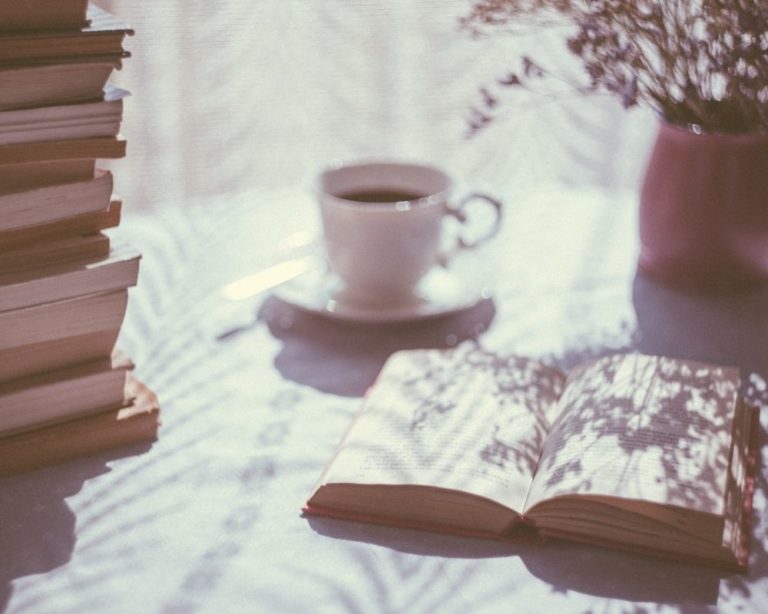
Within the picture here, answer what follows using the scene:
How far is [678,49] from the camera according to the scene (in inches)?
38.0

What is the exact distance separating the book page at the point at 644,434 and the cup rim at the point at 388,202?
0.27 meters

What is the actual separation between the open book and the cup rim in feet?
0.69

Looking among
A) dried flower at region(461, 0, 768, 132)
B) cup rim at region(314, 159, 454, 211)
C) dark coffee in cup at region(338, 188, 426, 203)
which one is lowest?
dark coffee in cup at region(338, 188, 426, 203)

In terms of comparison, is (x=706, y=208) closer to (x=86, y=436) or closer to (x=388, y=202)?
(x=388, y=202)

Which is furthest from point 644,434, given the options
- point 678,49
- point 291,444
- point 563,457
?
point 678,49

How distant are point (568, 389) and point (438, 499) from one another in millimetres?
207

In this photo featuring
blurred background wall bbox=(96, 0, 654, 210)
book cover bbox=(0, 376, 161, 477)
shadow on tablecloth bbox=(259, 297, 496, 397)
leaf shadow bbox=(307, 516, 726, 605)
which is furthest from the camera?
blurred background wall bbox=(96, 0, 654, 210)

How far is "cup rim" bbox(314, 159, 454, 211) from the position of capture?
3.45 feet

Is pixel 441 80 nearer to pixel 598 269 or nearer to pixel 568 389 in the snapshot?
pixel 598 269

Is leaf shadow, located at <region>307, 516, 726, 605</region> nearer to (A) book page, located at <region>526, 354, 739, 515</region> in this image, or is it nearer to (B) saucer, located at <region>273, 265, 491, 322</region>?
(A) book page, located at <region>526, 354, 739, 515</region>

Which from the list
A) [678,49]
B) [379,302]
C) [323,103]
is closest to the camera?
[678,49]

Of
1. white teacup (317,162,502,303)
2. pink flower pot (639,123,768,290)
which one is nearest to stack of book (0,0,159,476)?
white teacup (317,162,502,303)

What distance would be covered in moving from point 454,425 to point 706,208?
0.42 m

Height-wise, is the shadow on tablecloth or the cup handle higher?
the cup handle
